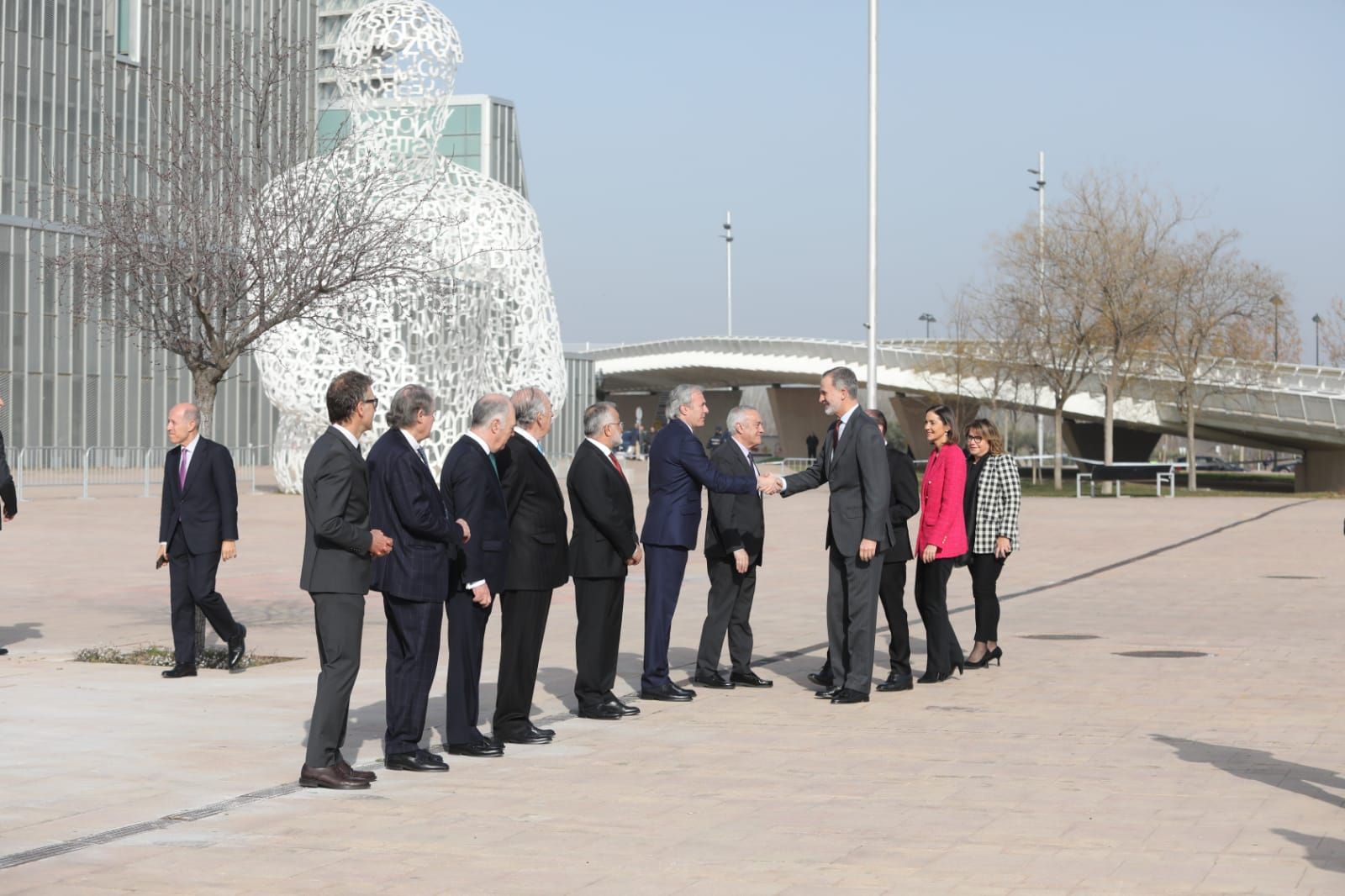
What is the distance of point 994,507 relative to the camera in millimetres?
11938

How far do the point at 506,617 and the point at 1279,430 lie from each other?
46930mm

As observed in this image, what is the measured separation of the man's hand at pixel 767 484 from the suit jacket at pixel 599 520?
121 centimetres

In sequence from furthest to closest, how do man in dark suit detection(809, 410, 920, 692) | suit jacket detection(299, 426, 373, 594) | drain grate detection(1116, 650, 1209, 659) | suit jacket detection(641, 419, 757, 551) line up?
drain grate detection(1116, 650, 1209, 659), man in dark suit detection(809, 410, 920, 692), suit jacket detection(641, 419, 757, 551), suit jacket detection(299, 426, 373, 594)

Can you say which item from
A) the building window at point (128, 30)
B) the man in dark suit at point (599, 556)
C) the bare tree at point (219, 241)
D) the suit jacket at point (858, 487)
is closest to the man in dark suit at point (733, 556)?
the suit jacket at point (858, 487)

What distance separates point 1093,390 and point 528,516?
49.8 meters

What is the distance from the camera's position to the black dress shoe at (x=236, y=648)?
446 inches

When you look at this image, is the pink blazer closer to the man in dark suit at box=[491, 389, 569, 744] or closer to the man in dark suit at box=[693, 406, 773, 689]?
the man in dark suit at box=[693, 406, 773, 689]

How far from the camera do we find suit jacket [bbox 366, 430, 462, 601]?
7.76 m

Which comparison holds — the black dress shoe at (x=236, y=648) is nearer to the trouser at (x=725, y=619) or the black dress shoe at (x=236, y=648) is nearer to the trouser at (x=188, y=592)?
the trouser at (x=188, y=592)

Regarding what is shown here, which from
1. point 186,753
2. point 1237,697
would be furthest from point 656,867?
point 1237,697

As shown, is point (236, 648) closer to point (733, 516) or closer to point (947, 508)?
point (733, 516)

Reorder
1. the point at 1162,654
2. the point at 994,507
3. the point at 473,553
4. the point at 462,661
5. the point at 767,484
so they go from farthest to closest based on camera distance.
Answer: the point at 1162,654, the point at 994,507, the point at 767,484, the point at 462,661, the point at 473,553

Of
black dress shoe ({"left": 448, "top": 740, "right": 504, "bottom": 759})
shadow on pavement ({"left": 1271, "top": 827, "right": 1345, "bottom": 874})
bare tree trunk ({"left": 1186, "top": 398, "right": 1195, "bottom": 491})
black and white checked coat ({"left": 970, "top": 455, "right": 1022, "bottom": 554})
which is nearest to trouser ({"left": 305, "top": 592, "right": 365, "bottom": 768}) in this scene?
black dress shoe ({"left": 448, "top": 740, "right": 504, "bottom": 759})

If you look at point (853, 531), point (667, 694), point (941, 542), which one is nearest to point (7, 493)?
point (667, 694)
